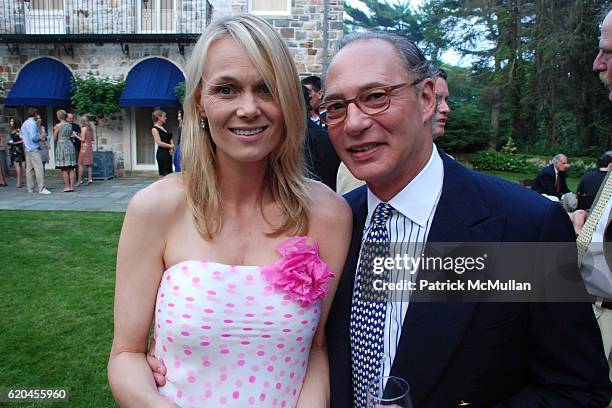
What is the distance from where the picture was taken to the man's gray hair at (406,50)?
171 cm

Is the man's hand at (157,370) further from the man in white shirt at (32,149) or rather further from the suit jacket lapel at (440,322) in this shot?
the man in white shirt at (32,149)

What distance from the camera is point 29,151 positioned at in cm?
1198

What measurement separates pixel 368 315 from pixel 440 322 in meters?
0.26

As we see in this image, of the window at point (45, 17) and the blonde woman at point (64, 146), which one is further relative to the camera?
the window at point (45, 17)

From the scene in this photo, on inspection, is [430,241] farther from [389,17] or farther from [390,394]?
[389,17]

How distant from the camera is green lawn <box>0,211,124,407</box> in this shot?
150 inches

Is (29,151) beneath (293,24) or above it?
beneath

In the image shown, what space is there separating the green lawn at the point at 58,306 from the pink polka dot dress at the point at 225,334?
85.9 inches

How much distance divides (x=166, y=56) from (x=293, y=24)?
15.2 feet

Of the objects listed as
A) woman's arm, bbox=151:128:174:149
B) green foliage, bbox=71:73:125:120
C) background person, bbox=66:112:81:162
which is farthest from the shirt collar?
green foliage, bbox=71:73:125:120

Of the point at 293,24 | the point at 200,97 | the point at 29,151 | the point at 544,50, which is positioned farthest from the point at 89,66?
the point at 544,50

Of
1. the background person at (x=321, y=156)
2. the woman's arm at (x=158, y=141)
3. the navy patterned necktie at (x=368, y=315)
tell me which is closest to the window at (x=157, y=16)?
the woman's arm at (x=158, y=141)

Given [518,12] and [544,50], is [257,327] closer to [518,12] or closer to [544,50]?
[544,50]

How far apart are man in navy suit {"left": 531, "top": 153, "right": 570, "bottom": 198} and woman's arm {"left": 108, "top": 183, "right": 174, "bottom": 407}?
9441mm
